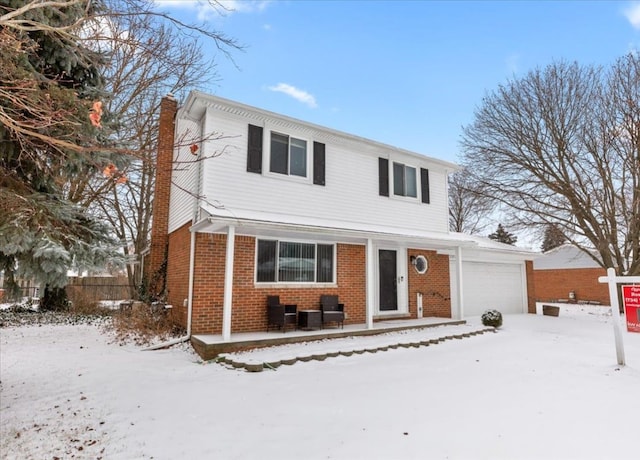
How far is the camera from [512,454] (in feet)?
11.8

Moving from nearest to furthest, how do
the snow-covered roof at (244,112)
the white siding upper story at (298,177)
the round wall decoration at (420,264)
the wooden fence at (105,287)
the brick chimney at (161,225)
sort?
the snow-covered roof at (244,112)
the white siding upper story at (298,177)
the brick chimney at (161,225)
the round wall decoration at (420,264)
the wooden fence at (105,287)

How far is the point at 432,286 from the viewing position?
491 inches

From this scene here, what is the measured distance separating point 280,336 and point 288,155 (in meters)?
4.67

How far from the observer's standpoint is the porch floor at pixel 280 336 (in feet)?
24.2

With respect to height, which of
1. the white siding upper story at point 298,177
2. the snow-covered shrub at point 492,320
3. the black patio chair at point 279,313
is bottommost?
the snow-covered shrub at point 492,320

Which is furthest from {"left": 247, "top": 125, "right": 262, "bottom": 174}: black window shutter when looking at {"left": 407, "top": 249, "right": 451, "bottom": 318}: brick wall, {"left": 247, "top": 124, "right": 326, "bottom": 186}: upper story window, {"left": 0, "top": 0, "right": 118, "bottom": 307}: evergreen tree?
{"left": 407, "top": 249, "right": 451, "bottom": 318}: brick wall

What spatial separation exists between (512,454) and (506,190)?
15235 mm

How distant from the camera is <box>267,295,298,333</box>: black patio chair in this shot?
8594 mm

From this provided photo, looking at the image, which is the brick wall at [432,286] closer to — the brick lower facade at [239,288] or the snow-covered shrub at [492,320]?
the brick lower facade at [239,288]

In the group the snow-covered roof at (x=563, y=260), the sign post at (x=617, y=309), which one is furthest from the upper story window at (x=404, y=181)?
the snow-covered roof at (x=563, y=260)

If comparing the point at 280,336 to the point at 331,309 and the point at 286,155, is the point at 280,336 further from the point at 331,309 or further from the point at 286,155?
the point at 286,155

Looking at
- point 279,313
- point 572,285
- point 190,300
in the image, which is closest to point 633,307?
point 279,313

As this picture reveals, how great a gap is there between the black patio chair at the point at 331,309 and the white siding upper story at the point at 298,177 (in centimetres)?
213

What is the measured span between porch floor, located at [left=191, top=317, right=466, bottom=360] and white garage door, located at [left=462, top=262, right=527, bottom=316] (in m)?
3.67
